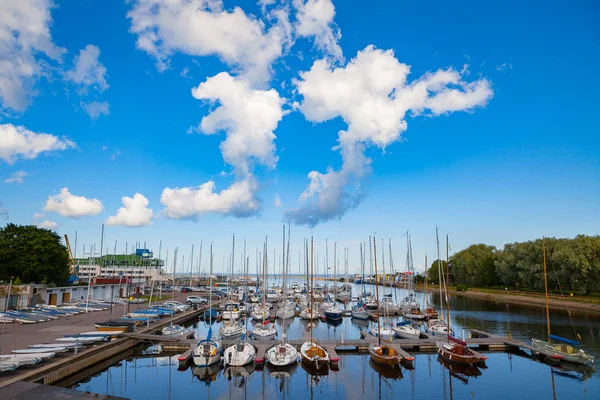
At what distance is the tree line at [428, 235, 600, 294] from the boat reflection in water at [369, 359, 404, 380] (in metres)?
43.0

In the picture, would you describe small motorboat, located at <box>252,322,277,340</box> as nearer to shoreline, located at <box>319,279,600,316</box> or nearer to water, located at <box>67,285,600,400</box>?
water, located at <box>67,285,600,400</box>

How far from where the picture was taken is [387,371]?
103 ft

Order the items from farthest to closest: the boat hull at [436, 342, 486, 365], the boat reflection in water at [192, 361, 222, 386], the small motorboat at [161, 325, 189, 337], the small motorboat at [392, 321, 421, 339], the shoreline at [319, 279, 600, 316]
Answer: the shoreline at [319, 279, 600, 316]
the small motorboat at [392, 321, 421, 339]
the small motorboat at [161, 325, 189, 337]
the boat hull at [436, 342, 486, 365]
the boat reflection in water at [192, 361, 222, 386]

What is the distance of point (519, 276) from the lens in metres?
90.7

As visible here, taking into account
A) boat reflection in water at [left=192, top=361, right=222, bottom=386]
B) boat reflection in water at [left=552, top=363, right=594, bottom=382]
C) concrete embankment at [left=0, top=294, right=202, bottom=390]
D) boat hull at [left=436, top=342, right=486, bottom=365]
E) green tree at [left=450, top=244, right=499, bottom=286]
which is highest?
green tree at [left=450, top=244, right=499, bottom=286]

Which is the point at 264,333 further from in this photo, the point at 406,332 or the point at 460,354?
the point at 460,354

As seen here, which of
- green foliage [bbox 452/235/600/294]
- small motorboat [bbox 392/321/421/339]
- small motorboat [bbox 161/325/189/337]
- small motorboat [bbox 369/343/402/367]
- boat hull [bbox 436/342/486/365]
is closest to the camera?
small motorboat [bbox 369/343/402/367]

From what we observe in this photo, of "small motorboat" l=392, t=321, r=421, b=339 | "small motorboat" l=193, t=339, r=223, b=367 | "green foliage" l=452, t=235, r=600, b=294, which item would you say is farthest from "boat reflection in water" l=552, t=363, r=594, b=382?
"green foliage" l=452, t=235, r=600, b=294

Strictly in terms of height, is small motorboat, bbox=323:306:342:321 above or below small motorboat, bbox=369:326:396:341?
below

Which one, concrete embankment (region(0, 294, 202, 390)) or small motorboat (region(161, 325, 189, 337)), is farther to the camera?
small motorboat (region(161, 325, 189, 337))

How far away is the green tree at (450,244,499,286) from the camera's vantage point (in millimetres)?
113875

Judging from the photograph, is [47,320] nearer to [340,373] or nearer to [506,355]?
[340,373]

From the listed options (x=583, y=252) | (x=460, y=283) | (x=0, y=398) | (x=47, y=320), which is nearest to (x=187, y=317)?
(x=47, y=320)

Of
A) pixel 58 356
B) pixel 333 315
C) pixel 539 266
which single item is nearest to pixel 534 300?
pixel 539 266
